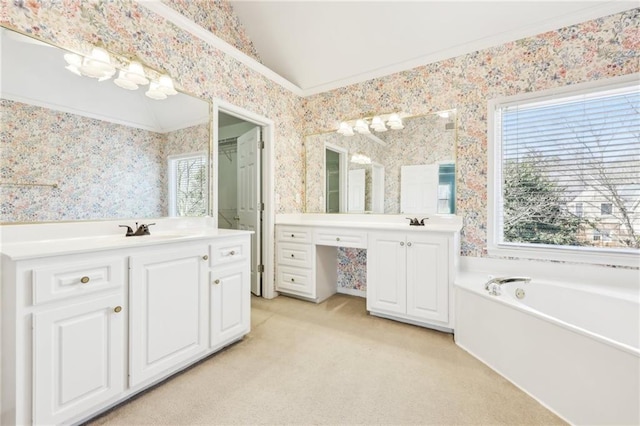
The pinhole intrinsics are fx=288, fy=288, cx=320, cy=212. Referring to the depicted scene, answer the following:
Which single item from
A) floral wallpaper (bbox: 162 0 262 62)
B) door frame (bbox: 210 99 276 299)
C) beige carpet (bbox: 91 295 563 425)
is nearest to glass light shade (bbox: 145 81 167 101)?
floral wallpaper (bbox: 162 0 262 62)

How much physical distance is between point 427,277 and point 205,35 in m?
2.80

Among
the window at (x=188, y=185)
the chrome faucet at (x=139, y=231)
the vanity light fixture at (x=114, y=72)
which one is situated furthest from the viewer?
the window at (x=188, y=185)

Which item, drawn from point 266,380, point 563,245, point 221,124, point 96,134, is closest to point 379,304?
point 266,380

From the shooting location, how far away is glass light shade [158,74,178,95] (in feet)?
7.07

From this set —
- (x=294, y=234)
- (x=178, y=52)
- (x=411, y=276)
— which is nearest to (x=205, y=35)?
(x=178, y=52)

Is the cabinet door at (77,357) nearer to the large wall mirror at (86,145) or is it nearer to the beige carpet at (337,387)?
the beige carpet at (337,387)

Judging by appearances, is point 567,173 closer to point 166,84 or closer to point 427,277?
point 427,277

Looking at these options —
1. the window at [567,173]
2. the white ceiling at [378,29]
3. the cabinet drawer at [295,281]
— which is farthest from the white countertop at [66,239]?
the window at [567,173]

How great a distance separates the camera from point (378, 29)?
2.78 metres

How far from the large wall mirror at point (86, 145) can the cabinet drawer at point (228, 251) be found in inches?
23.2

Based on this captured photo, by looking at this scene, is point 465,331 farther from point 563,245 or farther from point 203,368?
point 203,368

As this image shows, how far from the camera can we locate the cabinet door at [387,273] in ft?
8.27

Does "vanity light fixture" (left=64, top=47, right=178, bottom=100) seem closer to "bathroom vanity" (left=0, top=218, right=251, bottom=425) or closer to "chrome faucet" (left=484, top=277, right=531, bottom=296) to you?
"bathroom vanity" (left=0, top=218, right=251, bottom=425)

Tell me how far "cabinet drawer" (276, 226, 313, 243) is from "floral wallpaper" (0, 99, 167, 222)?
1.31 meters
